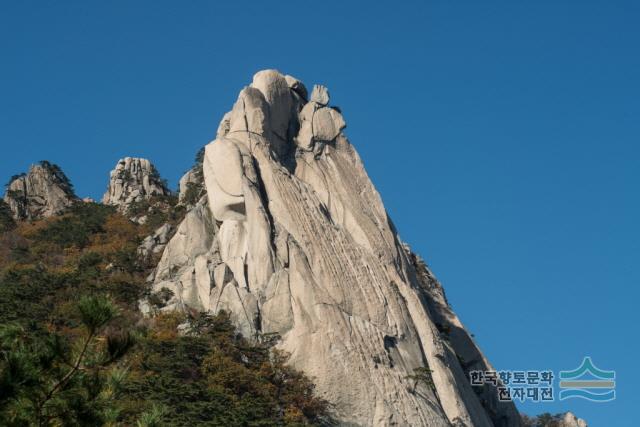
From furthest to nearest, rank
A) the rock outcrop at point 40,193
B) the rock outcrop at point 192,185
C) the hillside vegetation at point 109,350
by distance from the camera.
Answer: the rock outcrop at point 40,193 → the rock outcrop at point 192,185 → the hillside vegetation at point 109,350

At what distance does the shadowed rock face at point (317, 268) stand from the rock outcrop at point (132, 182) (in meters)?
16.2

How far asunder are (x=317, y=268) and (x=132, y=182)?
2582 centimetres

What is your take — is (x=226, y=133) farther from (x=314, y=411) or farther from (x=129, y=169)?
(x=129, y=169)

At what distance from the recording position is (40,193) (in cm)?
6462

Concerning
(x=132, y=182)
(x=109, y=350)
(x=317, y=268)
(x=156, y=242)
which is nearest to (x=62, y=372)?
(x=109, y=350)

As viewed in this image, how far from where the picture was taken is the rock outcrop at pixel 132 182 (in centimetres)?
6381

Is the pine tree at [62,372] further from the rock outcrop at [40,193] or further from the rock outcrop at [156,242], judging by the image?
the rock outcrop at [40,193]

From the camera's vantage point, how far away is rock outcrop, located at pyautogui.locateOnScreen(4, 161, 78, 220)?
6297 centimetres

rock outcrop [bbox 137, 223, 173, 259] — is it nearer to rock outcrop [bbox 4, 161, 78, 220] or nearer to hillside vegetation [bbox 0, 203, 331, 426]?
hillside vegetation [bbox 0, 203, 331, 426]

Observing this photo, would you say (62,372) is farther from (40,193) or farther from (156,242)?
(40,193)

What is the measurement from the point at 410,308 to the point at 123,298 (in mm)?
10289

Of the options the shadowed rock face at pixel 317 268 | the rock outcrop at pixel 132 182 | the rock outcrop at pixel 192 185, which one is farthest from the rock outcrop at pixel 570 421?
the rock outcrop at pixel 132 182

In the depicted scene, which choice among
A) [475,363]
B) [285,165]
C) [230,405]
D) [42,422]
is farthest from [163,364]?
[42,422]

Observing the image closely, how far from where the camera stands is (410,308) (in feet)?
140
